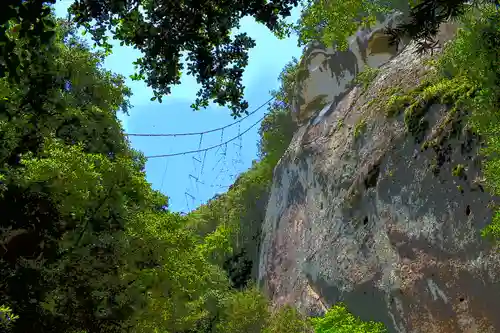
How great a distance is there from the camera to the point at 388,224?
43.2ft

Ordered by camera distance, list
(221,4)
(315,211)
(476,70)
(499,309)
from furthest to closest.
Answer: (315,211) → (499,309) → (476,70) → (221,4)

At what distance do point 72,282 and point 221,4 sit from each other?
832 cm

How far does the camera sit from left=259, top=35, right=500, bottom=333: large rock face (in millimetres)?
10469

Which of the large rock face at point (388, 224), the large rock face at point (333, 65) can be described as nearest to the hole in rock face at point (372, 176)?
the large rock face at point (388, 224)

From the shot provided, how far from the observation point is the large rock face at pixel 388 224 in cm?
1047

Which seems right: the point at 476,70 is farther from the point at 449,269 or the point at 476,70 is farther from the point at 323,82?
the point at 323,82

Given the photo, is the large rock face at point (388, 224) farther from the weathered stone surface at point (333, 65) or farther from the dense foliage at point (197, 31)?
the dense foliage at point (197, 31)

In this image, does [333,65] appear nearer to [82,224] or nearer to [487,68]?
[82,224]

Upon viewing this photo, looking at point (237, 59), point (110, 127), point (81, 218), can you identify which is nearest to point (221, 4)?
point (237, 59)

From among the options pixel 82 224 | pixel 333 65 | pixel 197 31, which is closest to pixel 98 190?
pixel 82 224

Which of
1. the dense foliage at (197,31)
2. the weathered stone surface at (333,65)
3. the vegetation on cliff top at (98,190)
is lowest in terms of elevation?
the dense foliage at (197,31)

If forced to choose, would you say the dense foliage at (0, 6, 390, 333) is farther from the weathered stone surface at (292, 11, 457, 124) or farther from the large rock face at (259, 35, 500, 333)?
the weathered stone surface at (292, 11, 457, 124)

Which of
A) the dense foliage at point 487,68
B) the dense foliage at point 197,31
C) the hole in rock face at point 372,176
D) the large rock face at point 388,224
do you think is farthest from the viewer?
the hole in rock face at point 372,176

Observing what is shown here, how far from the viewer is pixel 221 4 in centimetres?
415
